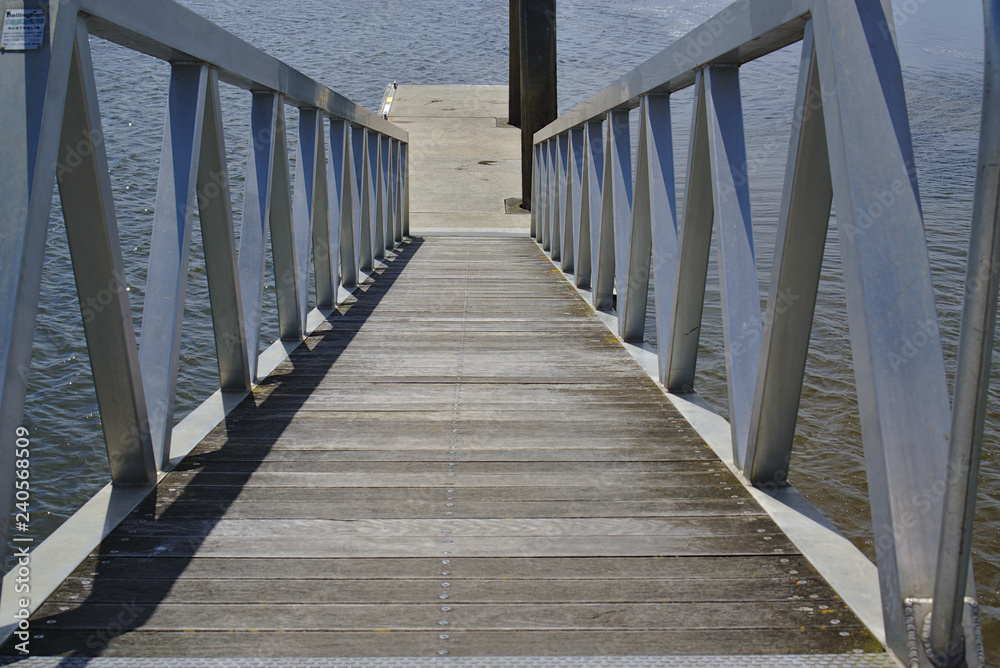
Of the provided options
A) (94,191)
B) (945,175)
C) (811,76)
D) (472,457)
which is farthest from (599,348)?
(945,175)

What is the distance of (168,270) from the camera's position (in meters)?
2.28

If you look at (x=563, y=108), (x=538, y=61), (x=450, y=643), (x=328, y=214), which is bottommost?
(x=450, y=643)

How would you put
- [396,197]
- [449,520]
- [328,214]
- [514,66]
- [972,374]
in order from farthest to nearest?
[514,66] < [396,197] < [328,214] < [449,520] < [972,374]

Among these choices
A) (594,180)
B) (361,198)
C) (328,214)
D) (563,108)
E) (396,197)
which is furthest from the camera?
(563,108)

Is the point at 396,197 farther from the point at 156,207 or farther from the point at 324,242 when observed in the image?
the point at 156,207

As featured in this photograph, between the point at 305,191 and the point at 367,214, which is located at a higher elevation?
the point at 305,191

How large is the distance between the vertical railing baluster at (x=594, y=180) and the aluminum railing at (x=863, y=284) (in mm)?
1626

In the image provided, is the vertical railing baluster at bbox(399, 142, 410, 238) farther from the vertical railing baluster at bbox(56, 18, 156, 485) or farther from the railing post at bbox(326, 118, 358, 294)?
the vertical railing baluster at bbox(56, 18, 156, 485)

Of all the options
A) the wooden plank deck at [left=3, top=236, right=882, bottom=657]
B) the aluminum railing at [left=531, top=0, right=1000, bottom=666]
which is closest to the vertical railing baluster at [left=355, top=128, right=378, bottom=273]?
the wooden plank deck at [left=3, top=236, right=882, bottom=657]

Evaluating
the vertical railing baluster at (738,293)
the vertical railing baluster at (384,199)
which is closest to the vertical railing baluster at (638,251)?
the vertical railing baluster at (738,293)

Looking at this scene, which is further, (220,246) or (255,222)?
(255,222)

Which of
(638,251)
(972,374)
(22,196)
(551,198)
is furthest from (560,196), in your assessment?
(972,374)

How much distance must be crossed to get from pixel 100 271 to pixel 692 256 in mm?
1767

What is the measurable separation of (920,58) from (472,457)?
64.4 ft
